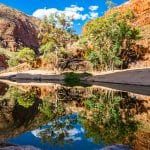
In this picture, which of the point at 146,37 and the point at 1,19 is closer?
the point at 146,37

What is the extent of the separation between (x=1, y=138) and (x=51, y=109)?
45.1 feet

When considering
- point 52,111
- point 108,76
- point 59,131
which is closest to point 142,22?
point 108,76

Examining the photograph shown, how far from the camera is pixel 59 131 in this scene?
852 inches

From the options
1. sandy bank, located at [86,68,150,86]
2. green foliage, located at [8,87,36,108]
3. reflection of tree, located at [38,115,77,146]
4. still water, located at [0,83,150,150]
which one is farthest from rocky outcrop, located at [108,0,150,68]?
reflection of tree, located at [38,115,77,146]

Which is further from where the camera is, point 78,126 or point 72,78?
point 72,78

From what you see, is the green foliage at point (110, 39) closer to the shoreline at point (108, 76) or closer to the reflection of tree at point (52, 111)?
the shoreline at point (108, 76)

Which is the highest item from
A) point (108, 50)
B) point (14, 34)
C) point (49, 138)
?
point (14, 34)

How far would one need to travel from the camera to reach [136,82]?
66.4m

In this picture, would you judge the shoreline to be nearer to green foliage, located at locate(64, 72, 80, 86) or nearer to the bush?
green foliage, located at locate(64, 72, 80, 86)

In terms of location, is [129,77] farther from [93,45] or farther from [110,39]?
[93,45]

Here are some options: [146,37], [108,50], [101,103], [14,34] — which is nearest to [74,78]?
[108,50]

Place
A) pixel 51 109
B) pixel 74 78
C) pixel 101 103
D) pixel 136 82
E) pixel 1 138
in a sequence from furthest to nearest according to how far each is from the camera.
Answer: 1. pixel 74 78
2. pixel 136 82
3. pixel 101 103
4. pixel 51 109
5. pixel 1 138

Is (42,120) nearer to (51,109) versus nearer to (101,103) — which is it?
(51,109)

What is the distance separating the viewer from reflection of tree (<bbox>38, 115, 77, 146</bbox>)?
19.0 meters
